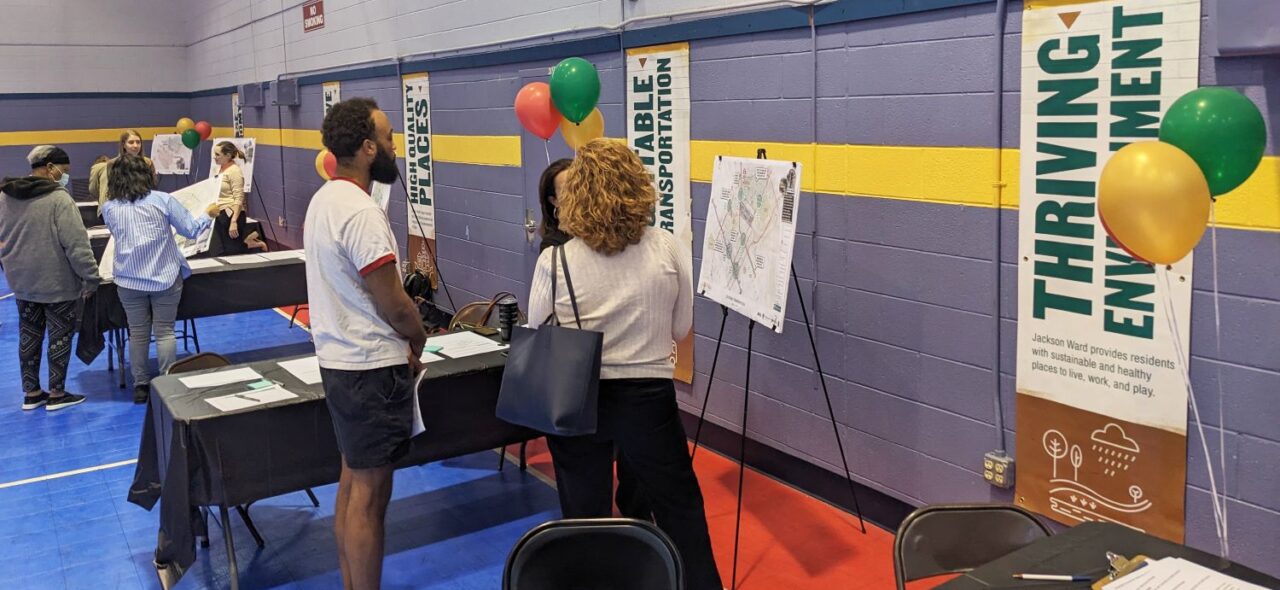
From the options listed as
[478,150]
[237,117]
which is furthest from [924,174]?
[237,117]

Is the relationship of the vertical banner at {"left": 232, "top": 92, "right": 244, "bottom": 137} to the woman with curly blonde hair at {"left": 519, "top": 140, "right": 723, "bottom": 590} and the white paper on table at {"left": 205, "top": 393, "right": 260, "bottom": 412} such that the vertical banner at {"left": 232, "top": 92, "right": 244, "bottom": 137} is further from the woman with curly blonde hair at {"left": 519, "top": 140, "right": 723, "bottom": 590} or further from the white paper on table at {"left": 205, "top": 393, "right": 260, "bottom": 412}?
the woman with curly blonde hair at {"left": 519, "top": 140, "right": 723, "bottom": 590}

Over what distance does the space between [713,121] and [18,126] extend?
41.2ft

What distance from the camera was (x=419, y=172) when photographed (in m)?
7.73

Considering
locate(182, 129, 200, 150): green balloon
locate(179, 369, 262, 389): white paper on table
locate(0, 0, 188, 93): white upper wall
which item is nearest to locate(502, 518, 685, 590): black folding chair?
locate(179, 369, 262, 389): white paper on table

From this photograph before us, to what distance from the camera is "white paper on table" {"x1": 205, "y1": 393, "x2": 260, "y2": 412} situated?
331 centimetres

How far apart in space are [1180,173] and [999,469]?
159 centimetres

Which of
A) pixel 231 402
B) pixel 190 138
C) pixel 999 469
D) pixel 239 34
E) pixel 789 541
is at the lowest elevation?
pixel 789 541

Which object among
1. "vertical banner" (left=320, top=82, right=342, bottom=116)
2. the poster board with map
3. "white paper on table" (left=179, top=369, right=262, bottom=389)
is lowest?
"white paper on table" (left=179, top=369, right=262, bottom=389)

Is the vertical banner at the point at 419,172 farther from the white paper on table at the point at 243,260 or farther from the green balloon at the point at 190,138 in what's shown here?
the green balloon at the point at 190,138

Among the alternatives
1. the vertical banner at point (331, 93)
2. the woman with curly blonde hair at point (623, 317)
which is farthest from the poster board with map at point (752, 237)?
the vertical banner at point (331, 93)

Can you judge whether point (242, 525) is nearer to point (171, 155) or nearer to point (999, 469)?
point (999, 469)

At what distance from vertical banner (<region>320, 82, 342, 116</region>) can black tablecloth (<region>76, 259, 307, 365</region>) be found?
2.83 metres

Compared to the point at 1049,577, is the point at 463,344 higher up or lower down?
higher up

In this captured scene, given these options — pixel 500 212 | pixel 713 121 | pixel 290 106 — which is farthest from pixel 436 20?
pixel 290 106
